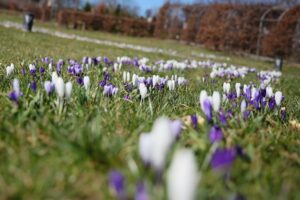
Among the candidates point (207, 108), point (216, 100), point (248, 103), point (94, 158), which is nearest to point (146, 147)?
point (94, 158)

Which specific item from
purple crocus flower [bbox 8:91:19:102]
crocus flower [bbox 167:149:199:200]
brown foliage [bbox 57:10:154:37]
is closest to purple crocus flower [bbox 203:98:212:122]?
purple crocus flower [bbox 8:91:19:102]

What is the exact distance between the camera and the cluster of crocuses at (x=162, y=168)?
100 cm

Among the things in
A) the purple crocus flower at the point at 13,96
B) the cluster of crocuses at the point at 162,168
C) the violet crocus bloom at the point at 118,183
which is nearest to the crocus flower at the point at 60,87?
the purple crocus flower at the point at 13,96

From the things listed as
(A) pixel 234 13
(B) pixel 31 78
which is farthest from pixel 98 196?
(A) pixel 234 13

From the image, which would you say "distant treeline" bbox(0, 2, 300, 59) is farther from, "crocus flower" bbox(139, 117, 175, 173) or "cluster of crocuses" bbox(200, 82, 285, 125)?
"crocus flower" bbox(139, 117, 175, 173)

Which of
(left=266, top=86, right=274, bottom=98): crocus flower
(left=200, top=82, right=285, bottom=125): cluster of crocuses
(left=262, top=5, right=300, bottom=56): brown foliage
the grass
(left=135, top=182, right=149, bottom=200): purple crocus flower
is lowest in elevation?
the grass

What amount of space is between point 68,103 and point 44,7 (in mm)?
43432

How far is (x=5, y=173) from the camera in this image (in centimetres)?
148

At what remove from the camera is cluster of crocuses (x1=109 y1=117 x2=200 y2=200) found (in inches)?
39.5

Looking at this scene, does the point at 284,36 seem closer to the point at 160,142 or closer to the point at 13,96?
the point at 13,96

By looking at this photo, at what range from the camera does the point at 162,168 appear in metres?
1.33

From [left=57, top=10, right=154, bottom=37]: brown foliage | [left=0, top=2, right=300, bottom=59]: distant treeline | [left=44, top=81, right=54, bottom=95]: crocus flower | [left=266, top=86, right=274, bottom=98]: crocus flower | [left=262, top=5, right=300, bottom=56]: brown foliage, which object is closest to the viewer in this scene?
[left=44, top=81, right=54, bottom=95]: crocus flower

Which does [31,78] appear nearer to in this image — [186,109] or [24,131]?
[186,109]

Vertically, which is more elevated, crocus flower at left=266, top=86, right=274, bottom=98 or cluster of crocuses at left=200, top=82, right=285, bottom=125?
crocus flower at left=266, top=86, right=274, bottom=98
